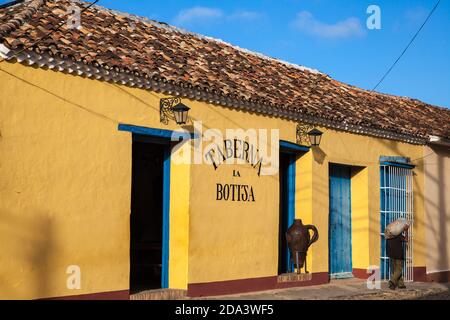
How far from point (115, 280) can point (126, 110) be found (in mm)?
2454

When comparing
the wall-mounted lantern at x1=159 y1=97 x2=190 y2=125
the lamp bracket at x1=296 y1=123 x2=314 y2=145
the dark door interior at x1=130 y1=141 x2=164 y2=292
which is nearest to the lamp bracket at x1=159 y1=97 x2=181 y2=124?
the wall-mounted lantern at x1=159 y1=97 x2=190 y2=125

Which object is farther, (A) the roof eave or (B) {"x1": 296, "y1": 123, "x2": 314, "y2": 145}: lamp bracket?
(B) {"x1": 296, "y1": 123, "x2": 314, "y2": 145}: lamp bracket

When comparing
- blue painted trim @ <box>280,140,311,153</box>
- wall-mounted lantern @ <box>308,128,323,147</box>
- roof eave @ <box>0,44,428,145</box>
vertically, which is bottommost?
blue painted trim @ <box>280,140,311,153</box>

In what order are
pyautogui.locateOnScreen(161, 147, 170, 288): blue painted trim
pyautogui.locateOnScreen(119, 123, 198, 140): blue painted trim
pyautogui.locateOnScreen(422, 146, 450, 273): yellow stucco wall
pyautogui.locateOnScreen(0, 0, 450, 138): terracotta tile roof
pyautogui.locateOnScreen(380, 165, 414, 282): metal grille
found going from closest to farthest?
pyautogui.locateOnScreen(0, 0, 450, 138): terracotta tile roof, pyautogui.locateOnScreen(119, 123, 198, 140): blue painted trim, pyautogui.locateOnScreen(161, 147, 170, 288): blue painted trim, pyautogui.locateOnScreen(380, 165, 414, 282): metal grille, pyautogui.locateOnScreen(422, 146, 450, 273): yellow stucco wall

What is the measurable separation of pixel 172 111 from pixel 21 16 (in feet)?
8.61

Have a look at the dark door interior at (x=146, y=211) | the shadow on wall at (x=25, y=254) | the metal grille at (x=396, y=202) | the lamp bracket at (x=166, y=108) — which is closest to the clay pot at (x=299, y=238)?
the dark door interior at (x=146, y=211)

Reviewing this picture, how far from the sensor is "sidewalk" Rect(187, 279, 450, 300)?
1102cm

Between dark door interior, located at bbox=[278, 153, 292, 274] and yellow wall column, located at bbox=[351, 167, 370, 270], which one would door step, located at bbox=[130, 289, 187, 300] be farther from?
yellow wall column, located at bbox=[351, 167, 370, 270]

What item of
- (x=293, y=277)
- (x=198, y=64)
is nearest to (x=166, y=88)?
(x=198, y=64)

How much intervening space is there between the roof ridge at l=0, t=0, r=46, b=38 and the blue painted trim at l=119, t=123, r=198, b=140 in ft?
6.55

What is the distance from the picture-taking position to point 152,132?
394 inches

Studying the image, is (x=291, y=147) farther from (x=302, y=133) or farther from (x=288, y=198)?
(x=288, y=198)
